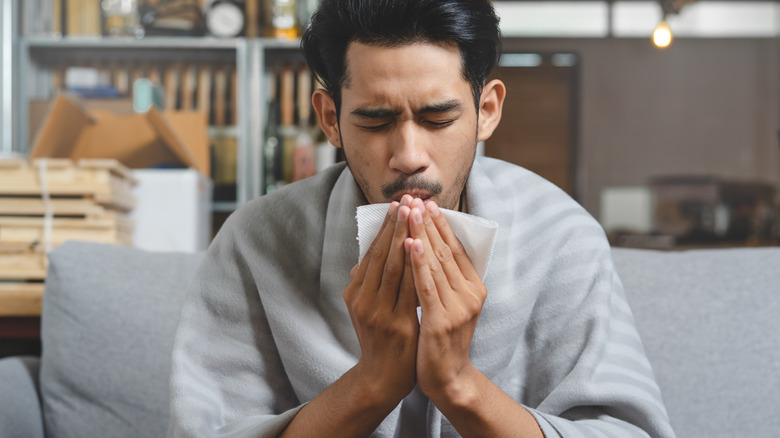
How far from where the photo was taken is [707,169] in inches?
192

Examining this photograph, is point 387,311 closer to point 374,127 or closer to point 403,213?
point 403,213

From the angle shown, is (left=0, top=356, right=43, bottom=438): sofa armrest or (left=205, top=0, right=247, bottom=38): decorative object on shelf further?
(left=205, top=0, right=247, bottom=38): decorative object on shelf

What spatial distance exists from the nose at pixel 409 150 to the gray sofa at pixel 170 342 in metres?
0.59

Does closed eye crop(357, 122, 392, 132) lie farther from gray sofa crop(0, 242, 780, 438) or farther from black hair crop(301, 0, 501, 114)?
gray sofa crop(0, 242, 780, 438)

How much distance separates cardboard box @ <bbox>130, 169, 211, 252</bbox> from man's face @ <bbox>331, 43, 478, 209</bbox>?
3.71 ft

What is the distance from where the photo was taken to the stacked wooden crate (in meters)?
1.52

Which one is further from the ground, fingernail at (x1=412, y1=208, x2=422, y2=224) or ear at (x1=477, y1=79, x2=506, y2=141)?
ear at (x1=477, y1=79, x2=506, y2=141)

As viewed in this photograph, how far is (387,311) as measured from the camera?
783 mm

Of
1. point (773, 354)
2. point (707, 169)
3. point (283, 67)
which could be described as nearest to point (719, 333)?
point (773, 354)

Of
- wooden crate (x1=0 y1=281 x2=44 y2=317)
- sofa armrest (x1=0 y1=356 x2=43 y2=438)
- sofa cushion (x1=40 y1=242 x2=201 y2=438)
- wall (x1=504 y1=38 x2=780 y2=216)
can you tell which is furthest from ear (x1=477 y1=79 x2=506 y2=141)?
wall (x1=504 y1=38 x2=780 y2=216)

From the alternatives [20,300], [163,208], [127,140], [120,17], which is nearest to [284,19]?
[120,17]

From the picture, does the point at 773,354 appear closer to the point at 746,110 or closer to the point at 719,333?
the point at 719,333

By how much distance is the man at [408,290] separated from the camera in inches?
31.1

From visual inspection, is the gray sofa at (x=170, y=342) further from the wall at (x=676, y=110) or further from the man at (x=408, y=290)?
the wall at (x=676, y=110)
